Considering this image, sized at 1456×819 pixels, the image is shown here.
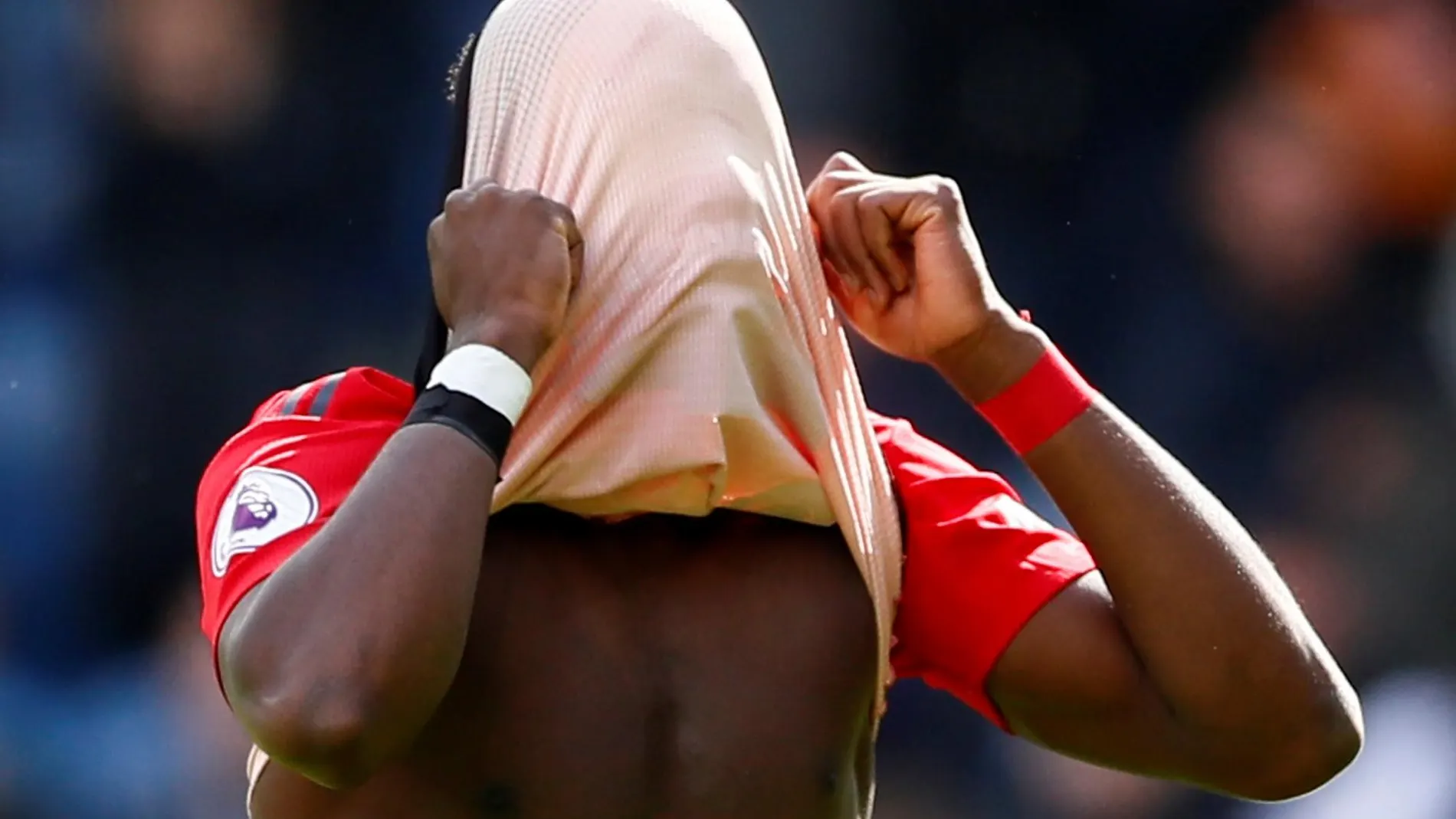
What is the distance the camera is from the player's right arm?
136 cm

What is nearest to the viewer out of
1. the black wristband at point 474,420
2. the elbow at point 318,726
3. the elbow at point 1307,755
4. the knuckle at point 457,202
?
the elbow at point 318,726

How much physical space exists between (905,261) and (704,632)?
443 millimetres

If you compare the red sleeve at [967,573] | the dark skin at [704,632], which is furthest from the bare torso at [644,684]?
the red sleeve at [967,573]

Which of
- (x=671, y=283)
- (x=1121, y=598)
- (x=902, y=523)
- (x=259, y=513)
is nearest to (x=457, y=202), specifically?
(x=671, y=283)

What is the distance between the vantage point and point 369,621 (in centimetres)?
138

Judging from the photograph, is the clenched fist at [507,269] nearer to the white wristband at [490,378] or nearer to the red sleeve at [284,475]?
the white wristband at [490,378]

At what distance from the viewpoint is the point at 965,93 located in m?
3.17

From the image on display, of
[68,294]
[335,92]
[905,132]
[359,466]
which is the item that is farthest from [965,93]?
[359,466]

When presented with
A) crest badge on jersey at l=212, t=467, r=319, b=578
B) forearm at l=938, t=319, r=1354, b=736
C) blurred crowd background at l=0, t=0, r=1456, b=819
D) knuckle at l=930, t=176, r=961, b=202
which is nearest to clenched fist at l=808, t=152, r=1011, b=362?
knuckle at l=930, t=176, r=961, b=202

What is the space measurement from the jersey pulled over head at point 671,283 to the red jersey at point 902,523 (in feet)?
0.32

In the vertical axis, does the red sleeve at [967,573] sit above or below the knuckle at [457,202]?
below

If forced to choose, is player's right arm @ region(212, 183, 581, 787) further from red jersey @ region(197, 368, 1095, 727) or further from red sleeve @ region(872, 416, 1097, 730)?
red sleeve @ region(872, 416, 1097, 730)

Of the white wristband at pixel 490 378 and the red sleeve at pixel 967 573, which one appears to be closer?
the white wristband at pixel 490 378

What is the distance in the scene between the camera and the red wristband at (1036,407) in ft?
5.65
